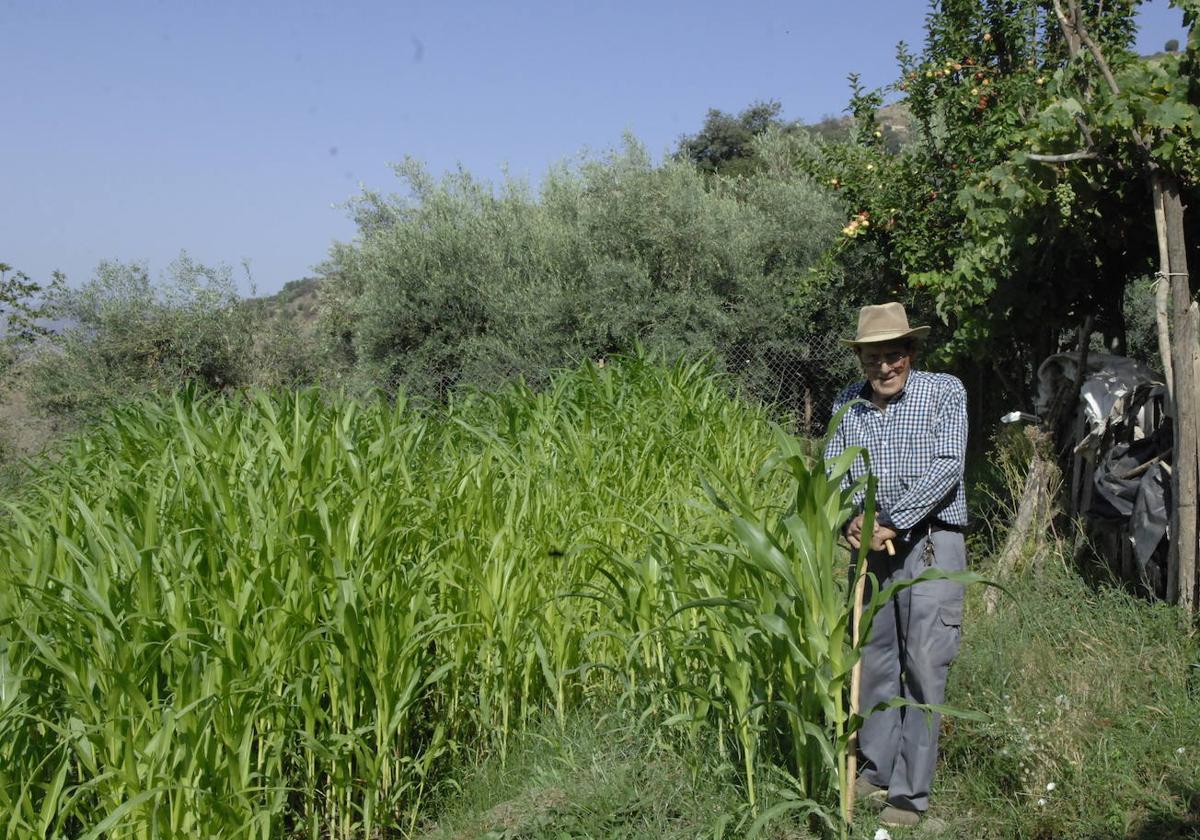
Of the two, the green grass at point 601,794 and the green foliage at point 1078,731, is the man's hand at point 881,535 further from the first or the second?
the green grass at point 601,794

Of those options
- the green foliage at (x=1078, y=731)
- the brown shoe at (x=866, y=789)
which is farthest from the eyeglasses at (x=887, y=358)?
the brown shoe at (x=866, y=789)

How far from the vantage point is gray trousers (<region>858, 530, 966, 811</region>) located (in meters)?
3.41

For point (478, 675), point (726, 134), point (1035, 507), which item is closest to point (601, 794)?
point (478, 675)

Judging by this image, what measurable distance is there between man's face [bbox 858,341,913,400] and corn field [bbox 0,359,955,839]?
1.76 feet

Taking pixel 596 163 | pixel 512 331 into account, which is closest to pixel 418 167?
pixel 596 163

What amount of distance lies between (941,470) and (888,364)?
0.40 meters

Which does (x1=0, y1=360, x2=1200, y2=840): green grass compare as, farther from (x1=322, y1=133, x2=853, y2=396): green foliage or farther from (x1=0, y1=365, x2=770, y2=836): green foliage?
(x1=322, y1=133, x2=853, y2=396): green foliage

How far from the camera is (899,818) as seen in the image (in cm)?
338

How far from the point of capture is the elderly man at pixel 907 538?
349 centimetres

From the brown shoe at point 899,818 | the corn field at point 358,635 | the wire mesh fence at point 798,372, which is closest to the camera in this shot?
the corn field at point 358,635

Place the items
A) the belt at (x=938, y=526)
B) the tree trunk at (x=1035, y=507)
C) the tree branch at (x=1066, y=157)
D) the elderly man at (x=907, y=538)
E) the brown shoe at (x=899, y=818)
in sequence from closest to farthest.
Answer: the brown shoe at (x=899, y=818), the elderly man at (x=907, y=538), the belt at (x=938, y=526), the tree branch at (x=1066, y=157), the tree trunk at (x=1035, y=507)

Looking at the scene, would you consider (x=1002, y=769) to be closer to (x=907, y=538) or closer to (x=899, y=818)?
Answer: (x=899, y=818)

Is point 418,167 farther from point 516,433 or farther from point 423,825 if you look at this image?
point 423,825

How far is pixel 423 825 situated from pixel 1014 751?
6.50 feet
